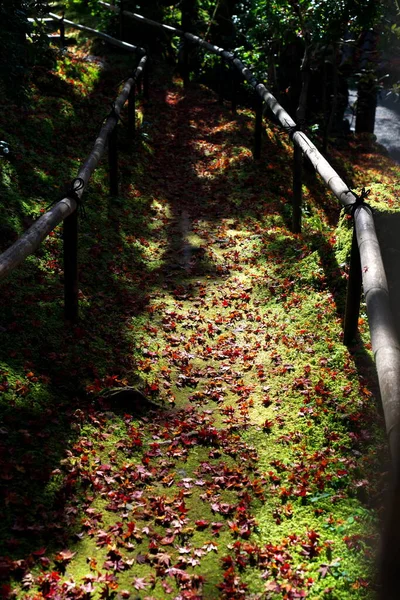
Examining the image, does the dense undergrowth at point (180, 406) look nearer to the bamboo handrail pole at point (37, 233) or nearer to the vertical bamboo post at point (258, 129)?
the bamboo handrail pole at point (37, 233)

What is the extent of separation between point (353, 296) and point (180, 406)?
7.26ft

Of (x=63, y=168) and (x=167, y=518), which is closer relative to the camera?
(x=167, y=518)

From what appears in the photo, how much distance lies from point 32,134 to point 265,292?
5588 millimetres

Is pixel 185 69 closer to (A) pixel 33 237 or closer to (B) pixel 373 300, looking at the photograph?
(A) pixel 33 237

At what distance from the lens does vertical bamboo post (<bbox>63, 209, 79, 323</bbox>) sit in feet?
19.9

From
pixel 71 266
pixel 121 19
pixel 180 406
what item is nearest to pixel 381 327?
pixel 180 406

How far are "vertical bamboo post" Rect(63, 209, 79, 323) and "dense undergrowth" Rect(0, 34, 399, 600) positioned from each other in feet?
0.52

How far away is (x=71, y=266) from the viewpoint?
20.4ft

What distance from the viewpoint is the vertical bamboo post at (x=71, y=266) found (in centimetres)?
608

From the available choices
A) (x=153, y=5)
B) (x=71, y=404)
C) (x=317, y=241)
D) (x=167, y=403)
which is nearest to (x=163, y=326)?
(x=167, y=403)

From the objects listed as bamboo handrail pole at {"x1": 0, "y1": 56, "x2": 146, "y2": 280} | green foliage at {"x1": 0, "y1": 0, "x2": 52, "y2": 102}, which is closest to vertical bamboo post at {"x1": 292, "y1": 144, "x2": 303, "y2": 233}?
bamboo handrail pole at {"x1": 0, "y1": 56, "x2": 146, "y2": 280}

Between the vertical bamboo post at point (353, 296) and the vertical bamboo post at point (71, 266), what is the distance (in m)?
3.01

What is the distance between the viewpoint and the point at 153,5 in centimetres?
2011

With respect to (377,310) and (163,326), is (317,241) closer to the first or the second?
(163,326)
